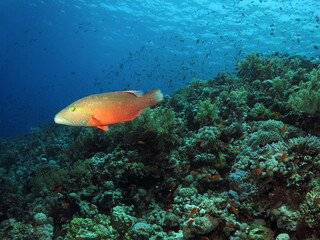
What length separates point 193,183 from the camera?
5.19 m

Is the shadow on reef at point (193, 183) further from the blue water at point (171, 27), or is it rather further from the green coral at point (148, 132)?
the blue water at point (171, 27)

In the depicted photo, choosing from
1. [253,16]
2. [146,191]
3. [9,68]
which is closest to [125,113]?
[146,191]

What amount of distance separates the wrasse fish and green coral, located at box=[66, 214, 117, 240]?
124 inches

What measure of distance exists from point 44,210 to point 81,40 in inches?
2803

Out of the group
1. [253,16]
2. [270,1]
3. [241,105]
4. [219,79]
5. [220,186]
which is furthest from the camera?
[253,16]

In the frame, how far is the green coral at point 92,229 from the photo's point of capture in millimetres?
3742

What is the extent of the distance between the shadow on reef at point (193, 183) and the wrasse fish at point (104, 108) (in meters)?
2.52

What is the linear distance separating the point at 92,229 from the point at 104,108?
3550 millimetres

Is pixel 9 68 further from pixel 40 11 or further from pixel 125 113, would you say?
pixel 125 113

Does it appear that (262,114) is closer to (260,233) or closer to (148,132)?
(148,132)

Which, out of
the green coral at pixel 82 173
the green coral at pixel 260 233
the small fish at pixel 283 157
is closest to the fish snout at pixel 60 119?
the green coral at pixel 260 233

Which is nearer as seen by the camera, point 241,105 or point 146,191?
point 146,191

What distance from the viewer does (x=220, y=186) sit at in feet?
16.4

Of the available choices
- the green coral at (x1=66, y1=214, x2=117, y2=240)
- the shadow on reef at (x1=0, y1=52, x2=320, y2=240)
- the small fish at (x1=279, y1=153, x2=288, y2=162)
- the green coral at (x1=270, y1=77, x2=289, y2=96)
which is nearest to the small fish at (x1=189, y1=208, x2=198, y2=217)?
the shadow on reef at (x1=0, y1=52, x2=320, y2=240)
